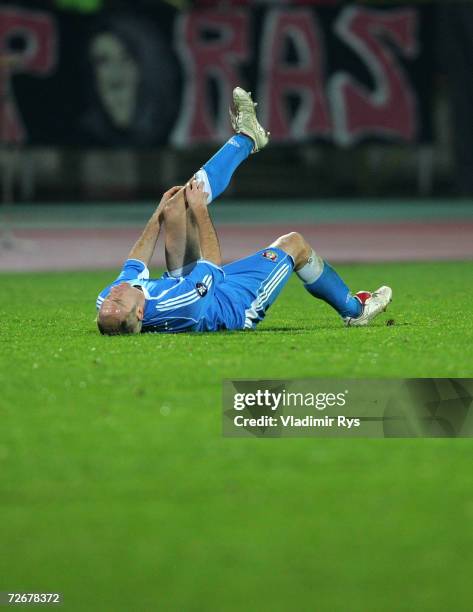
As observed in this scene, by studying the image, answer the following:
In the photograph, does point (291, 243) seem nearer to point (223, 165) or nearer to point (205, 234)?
point (205, 234)

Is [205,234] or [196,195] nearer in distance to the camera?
[205,234]

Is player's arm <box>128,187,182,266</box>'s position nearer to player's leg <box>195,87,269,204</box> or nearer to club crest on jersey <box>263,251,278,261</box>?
player's leg <box>195,87,269,204</box>

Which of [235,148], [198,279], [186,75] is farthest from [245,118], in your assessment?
[186,75]

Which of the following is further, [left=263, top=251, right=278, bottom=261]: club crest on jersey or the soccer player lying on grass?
[left=263, top=251, right=278, bottom=261]: club crest on jersey

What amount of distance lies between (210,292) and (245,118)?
137 centimetres

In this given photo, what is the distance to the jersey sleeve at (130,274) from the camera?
320 inches

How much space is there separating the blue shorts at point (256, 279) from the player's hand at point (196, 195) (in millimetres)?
414

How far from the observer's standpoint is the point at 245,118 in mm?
9039

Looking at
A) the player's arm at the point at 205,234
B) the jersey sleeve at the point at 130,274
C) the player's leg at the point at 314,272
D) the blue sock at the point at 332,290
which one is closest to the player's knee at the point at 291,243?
the player's leg at the point at 314,272

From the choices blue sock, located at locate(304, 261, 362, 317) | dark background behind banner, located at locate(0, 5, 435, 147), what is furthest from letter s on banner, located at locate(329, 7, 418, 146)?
blue sock, located at locate(304, 261, 362, 317)

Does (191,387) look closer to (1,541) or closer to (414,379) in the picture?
(414,379)

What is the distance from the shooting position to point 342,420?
19.5 feet

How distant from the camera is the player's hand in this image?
8.48m

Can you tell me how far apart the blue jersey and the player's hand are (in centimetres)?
38
